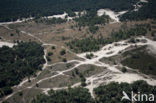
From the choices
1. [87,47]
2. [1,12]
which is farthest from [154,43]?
[1,12]

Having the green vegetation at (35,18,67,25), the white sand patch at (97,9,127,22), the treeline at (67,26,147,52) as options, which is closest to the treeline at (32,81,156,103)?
the treeline at (67,26,147,52)

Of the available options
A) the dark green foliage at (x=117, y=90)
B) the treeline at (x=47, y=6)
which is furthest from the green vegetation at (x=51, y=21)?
the dark green foliage at (x=117, y=90)

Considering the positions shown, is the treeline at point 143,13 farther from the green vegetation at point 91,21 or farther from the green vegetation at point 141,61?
the green vegetation at point 141,61

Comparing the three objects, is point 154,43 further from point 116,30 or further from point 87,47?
point 87,47

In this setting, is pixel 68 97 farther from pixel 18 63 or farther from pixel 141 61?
pixel 141 61

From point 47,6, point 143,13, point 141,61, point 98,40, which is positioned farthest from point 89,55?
point 47,6

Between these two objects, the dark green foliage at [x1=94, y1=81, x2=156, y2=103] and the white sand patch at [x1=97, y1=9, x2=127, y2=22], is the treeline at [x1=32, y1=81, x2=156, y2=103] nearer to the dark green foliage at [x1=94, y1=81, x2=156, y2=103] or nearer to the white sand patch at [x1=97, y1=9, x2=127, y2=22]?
the dark green foliage at [x1=94, y1=81, x2=156, y2=103]
